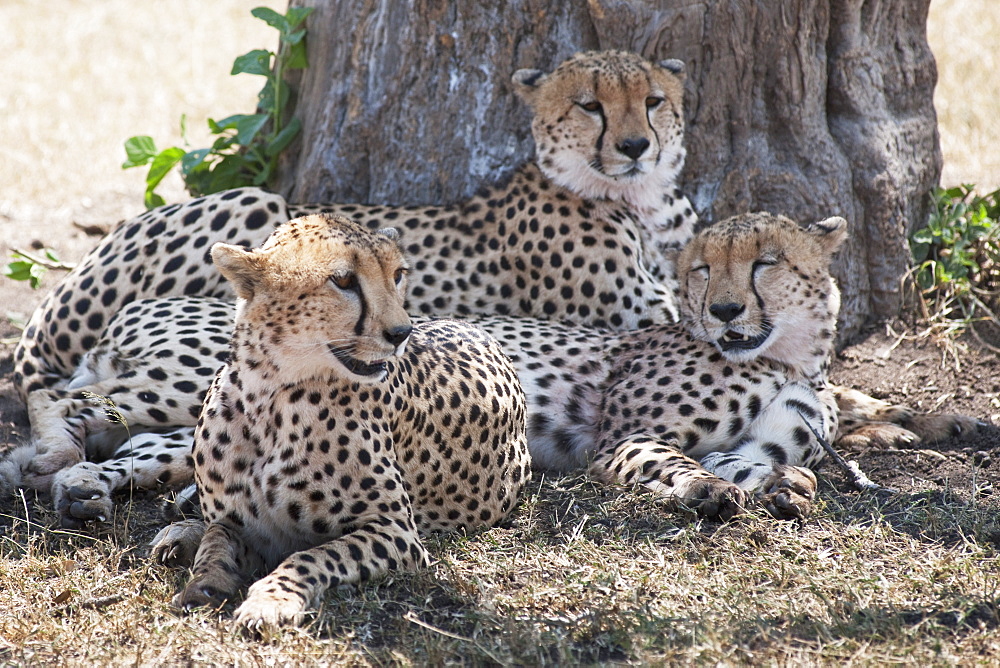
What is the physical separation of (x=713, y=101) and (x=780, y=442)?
5.52ft

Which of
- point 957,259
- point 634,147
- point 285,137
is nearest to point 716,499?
point 634,147

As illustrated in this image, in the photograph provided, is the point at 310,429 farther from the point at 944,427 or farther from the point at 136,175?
the point at 136,175

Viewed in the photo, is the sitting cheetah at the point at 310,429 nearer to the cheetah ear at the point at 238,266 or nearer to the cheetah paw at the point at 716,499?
the cheetah ear at the point at 238,266

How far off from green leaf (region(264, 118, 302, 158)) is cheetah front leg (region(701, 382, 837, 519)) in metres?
2.74

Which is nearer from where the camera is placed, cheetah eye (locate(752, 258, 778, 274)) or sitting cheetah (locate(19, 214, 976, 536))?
sitting cheetah (locate(19, 214, 976, 536))

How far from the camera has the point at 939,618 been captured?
2.91 meters

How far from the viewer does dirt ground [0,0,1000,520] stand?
4.27 metres

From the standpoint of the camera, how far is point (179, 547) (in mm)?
3344

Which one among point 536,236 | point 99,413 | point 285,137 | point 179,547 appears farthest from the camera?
point 285,137

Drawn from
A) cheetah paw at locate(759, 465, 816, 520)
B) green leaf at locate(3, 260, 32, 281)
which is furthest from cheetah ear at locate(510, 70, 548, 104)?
green leaf at locate(3, 260, 32, 281)

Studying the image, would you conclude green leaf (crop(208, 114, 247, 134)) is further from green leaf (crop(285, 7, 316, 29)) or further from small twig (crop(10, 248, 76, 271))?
small twig (crop(10, 248, 76, 271))

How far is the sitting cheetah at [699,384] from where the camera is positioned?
3.97 m

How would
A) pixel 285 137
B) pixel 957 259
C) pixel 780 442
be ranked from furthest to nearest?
pixel 285 137, pixel 957 259, pixel 780 442

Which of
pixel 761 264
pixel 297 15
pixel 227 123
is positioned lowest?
pixel 761 264
